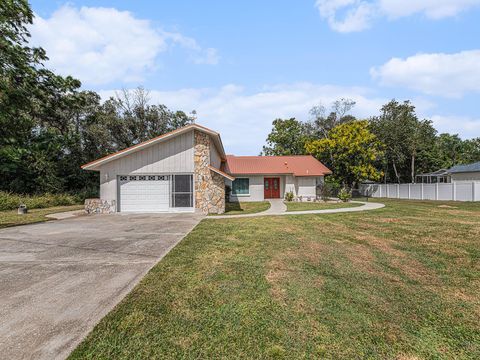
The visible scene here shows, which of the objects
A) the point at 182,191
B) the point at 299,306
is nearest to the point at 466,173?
the point at 182,191

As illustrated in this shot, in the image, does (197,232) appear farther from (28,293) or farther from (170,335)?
(170,335)

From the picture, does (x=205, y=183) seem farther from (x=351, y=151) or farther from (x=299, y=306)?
(x=351, y=151)

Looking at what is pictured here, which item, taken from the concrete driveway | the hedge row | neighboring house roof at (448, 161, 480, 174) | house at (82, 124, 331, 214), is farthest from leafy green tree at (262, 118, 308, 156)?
the concrete driveway

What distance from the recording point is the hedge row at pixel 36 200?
16.9m

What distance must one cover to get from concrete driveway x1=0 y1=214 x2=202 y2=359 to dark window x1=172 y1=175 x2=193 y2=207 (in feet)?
18.3

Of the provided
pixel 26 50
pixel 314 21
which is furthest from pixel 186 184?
pixel 26 50

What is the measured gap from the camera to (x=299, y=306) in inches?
140

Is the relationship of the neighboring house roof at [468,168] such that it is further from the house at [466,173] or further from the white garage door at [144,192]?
the white garage door at [144,192]

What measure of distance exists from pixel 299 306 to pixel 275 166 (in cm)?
2131

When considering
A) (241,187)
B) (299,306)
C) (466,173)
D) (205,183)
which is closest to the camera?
(299,306)

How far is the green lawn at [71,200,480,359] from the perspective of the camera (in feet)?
8.80

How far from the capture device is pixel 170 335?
286 centimetres

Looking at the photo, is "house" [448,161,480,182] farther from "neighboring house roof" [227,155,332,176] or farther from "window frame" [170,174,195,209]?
"window frame" [170,174,195,209]

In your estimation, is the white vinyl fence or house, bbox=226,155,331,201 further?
house, bbox=226,155,331,201
